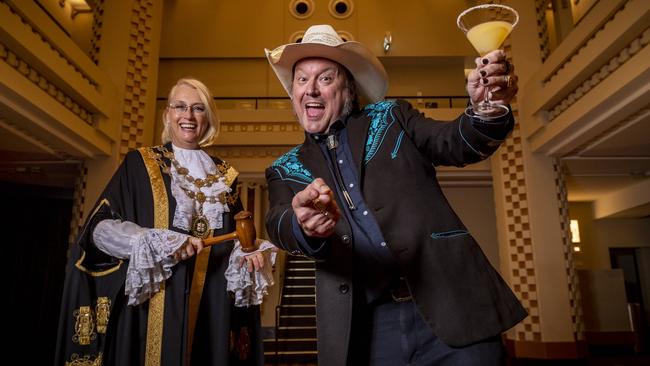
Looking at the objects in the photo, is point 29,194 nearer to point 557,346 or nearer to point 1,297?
point 1,297

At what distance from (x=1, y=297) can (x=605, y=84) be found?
10106 millimetres

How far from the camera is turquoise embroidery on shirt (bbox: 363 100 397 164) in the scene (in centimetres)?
150

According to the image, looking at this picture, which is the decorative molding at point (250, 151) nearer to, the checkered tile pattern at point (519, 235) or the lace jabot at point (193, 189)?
the checkered tile pattern at point (519, 235)

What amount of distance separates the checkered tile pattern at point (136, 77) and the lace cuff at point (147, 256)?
6.09m

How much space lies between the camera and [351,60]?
171 cm

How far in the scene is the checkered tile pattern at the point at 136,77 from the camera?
25.7ft

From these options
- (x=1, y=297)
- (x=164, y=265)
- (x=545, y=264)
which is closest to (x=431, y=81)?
(x=545, y=264)

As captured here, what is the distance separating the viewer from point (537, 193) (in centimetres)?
787

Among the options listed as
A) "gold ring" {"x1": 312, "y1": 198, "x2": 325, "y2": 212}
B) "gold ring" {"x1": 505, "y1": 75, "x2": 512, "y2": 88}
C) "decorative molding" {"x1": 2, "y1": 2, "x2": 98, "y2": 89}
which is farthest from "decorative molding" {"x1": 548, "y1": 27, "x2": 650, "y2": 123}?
"decorative molding" {"x1": 2, "y1": 2, "x2": 98, "y2": 89}

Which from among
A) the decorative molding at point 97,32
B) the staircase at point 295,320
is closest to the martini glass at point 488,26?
the staircase at point 295,320

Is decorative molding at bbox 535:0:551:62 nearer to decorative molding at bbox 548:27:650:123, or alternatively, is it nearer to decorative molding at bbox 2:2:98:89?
decorative molding at bbox 548:27:650:123

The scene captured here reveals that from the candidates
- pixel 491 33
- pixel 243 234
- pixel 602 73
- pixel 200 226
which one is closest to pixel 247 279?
pixel 243 234

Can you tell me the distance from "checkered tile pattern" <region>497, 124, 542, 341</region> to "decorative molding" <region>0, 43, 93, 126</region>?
263 inches

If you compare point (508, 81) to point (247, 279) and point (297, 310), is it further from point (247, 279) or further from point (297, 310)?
point (297, 310)
